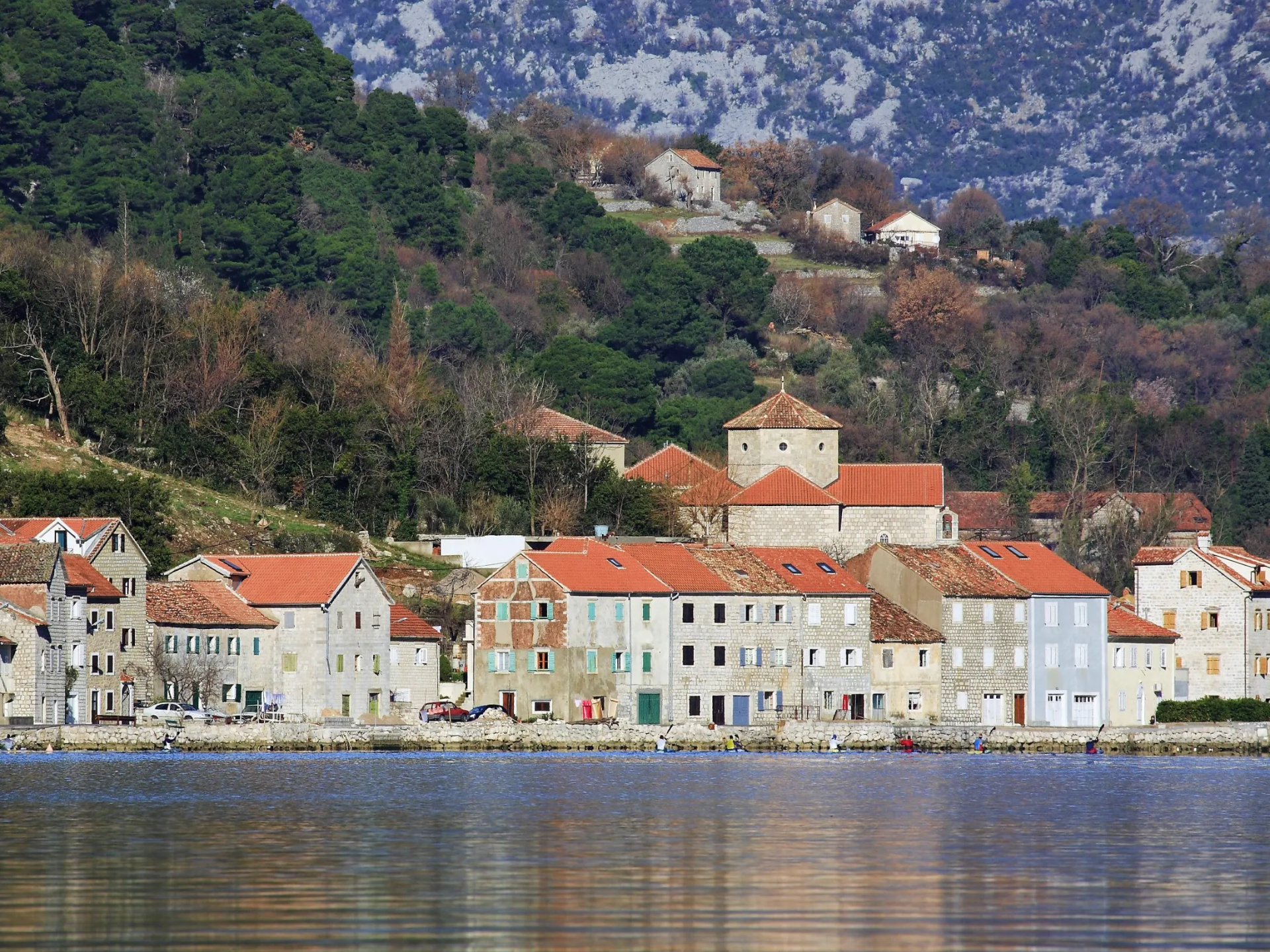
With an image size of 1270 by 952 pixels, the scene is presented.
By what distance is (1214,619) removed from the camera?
99.1 metres

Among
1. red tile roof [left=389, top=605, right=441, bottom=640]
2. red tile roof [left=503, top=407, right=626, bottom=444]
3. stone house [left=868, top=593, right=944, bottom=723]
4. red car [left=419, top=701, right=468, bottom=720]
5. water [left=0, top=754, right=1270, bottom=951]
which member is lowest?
water [left=0, top=754, right=1270, bottom=951]

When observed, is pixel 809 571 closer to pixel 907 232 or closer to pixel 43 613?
pixel 43 613

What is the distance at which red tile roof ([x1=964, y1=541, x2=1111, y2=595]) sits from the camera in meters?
96.9

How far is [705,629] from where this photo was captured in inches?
3541

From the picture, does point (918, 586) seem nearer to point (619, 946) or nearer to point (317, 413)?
point (317, 413)

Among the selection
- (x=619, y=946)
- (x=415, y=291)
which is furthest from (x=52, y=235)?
(x=619, y=946)

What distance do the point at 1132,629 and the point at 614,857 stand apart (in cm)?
5486

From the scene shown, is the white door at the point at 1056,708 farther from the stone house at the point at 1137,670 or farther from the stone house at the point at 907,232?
the stone house at the point at 907,232

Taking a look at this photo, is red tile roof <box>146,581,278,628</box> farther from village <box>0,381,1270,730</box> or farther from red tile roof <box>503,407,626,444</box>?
red tile roof <box>503,407,626,444</box>

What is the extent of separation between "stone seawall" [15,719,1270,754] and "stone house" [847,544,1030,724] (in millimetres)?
5293

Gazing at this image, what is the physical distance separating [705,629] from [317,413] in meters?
26.0

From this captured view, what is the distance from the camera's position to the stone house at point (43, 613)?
77312 millimetres

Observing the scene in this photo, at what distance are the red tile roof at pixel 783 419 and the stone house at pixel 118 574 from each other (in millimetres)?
31821

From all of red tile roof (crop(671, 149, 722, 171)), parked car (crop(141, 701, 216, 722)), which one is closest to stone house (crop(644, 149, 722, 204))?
red tile roof (crop(671, 149, 722, 171))
